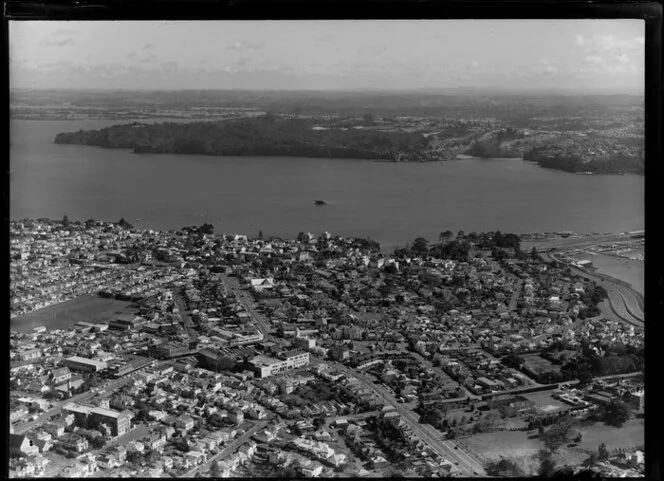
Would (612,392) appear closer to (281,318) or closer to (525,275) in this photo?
(525,275)

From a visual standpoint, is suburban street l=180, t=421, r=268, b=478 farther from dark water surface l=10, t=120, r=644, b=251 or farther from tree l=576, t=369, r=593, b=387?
tree l=576, t=369, r=593, b=387

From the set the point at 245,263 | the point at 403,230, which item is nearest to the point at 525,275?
the point at 403,230

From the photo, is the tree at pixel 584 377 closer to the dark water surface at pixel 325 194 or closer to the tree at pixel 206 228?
the dark water surface at pixel 325 194

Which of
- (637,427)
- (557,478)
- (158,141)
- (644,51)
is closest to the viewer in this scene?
(644,51)

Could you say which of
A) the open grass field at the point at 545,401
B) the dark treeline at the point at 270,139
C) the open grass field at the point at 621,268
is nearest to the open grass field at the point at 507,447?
the open grass field at the point at 545,401

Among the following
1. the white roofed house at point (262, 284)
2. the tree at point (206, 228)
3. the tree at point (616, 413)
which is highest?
the tree at point (206, 228)

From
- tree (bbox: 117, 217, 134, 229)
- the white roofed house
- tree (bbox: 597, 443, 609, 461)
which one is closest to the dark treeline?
tree (bbox: 117, 217, 134, 229)
